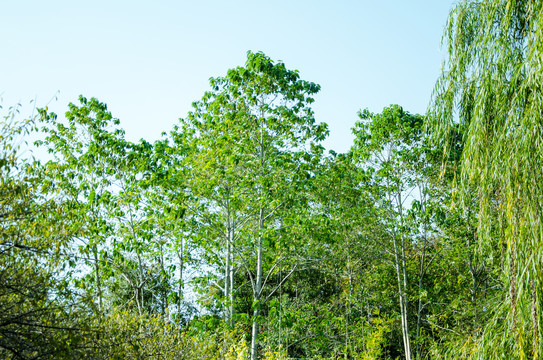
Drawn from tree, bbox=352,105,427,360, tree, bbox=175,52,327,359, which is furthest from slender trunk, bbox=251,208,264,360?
tree, bbox=352,105,427,360

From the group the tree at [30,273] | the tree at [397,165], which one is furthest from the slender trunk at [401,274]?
the tree at [30,273]

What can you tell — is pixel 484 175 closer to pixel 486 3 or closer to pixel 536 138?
pixel 536 138

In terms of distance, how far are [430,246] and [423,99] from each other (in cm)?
936

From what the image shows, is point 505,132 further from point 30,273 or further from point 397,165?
point 397,165

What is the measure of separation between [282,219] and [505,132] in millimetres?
7399

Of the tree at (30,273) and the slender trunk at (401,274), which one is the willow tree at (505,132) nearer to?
the tree at (30,273)

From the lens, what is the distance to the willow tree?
392cm

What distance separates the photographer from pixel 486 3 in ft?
16.3

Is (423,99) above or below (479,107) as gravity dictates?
above

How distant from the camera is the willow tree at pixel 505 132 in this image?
3924 millimetres

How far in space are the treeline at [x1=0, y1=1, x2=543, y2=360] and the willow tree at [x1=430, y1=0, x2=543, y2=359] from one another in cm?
2

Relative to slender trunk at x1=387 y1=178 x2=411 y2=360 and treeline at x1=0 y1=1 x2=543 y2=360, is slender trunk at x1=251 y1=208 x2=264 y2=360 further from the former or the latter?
slender trunk at x1=387 y1=178 x2=411 y2=360

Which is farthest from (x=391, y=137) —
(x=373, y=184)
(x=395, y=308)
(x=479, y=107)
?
(x=479, y=107)

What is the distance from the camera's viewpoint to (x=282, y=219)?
11.4 meters
